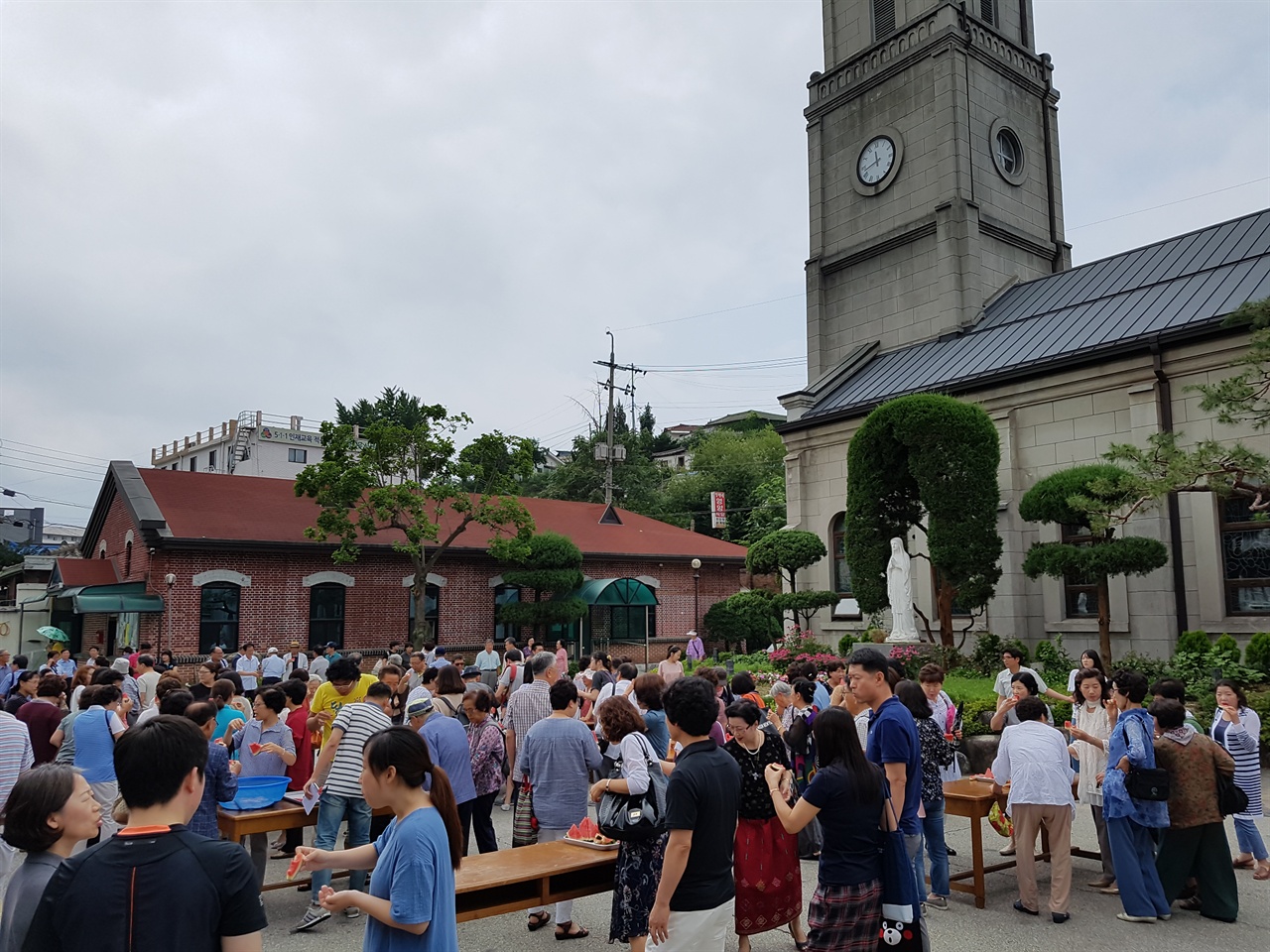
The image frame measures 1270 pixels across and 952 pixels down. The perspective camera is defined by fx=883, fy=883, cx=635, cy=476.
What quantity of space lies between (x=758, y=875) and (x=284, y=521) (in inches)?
958

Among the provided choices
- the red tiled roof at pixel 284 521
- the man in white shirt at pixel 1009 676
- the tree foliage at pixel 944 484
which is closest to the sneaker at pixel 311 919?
the man in white shirt at pixel 1009 676

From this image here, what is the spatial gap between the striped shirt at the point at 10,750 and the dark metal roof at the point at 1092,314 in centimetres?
2147

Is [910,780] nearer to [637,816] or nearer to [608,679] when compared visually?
[637,816]

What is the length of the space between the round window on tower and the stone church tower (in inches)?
1.9

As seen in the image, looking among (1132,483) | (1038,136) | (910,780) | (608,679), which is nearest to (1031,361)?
(1132,483)

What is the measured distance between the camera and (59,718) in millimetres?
9117

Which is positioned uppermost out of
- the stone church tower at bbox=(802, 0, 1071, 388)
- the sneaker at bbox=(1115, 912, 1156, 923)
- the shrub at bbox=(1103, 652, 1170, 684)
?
the stone church tower at bbox=(802, 0, 1071, 388)

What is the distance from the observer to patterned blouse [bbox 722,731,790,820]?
18.9ft

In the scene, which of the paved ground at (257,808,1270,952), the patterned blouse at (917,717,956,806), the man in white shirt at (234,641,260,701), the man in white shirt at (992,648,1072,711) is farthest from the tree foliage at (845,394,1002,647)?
the man in white shirt at (234,641,260,701)

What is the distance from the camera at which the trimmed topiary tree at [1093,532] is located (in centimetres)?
1573

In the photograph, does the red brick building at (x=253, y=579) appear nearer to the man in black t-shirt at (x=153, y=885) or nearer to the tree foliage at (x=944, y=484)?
the tree foliage at (x=944, y=484)

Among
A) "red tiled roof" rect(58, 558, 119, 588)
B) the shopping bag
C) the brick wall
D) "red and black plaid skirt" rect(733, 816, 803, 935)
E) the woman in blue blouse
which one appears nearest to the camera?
"red and black plaid skirt" rect(733, 816, 803, 935)

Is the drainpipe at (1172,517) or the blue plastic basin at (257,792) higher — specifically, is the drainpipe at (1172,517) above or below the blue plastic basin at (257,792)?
above

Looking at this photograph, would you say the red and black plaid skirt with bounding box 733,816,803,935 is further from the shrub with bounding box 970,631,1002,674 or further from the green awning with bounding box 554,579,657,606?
the green awning with bounding box 554,579,657,606
